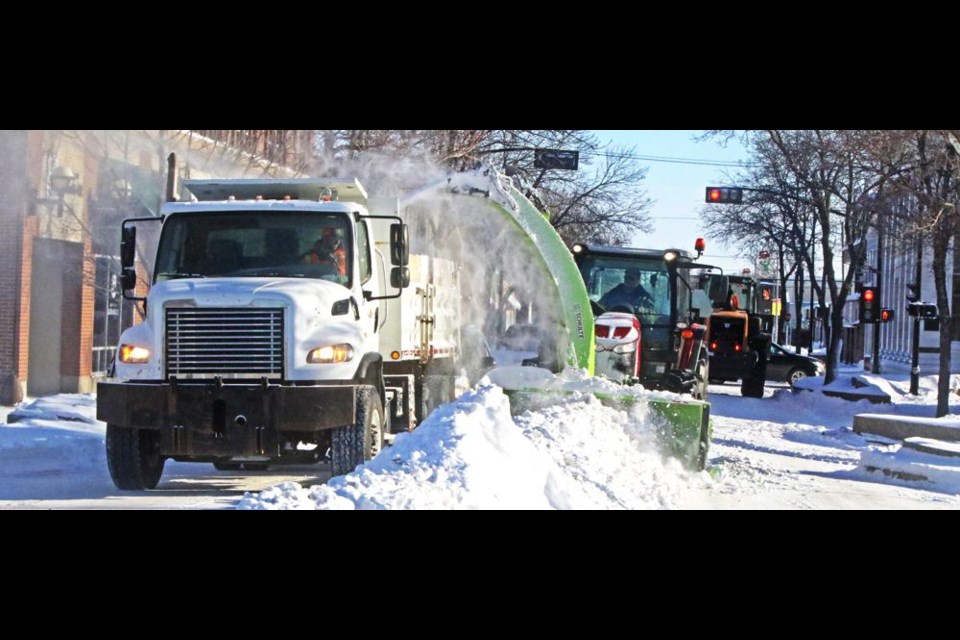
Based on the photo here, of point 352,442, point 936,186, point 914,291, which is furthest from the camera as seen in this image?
point 914,291

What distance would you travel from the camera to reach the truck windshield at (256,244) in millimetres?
11109

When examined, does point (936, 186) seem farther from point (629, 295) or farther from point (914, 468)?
point (914, 468)

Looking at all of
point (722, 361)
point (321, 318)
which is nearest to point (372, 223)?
point (321, 318)

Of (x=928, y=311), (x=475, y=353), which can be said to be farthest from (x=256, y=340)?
(x=928, y=311)

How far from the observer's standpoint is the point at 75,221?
826 inches

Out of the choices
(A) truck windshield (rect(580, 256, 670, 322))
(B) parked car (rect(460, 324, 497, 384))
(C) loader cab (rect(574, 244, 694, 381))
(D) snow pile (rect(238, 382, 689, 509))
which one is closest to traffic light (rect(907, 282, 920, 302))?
(C) loader cab (rect(574, 244, 694, 381))

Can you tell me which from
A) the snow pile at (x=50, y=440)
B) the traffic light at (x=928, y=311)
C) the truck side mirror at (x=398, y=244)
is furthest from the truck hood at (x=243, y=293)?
the traffic light at (x=928, y=311)

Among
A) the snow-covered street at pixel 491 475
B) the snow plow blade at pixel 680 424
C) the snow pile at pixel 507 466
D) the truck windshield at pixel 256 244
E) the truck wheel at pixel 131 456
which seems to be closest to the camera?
the snow pile at pixel 507 466

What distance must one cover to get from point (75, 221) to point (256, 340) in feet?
39.0

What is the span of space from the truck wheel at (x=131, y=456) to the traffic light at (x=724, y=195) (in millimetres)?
21388

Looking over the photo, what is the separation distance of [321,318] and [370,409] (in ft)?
3.12

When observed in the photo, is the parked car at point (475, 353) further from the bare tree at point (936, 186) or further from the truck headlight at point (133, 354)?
the bare tree at point (936, 186)

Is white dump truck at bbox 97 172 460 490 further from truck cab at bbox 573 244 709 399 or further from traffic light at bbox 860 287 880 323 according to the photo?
traffic light at bbox 860 287 880 323

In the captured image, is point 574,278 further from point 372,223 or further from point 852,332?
point 852,332
